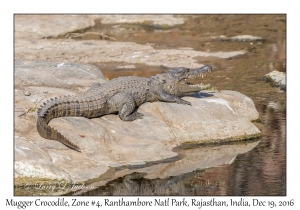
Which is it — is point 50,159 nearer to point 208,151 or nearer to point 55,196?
point 55,196

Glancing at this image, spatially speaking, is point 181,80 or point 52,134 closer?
point 52,134

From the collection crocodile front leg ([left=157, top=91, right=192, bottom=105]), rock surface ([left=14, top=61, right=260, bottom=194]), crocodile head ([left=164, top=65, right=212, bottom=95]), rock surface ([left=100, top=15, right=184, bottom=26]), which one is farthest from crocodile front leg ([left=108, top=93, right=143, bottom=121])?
rock surface ([left=100, top=15, right=184, bottom=26])

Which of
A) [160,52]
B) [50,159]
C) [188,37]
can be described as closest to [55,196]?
→ [50,159]

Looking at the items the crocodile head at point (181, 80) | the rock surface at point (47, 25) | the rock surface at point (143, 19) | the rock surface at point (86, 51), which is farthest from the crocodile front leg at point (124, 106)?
the rock surface at point (143, 19)

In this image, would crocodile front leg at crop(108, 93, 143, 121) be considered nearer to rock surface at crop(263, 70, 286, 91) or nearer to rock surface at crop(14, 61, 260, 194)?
rock surface at crop(14, 61, 260, 194)

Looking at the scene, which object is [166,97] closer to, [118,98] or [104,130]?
[118,98]

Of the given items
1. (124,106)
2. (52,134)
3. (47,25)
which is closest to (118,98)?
(124,106)
